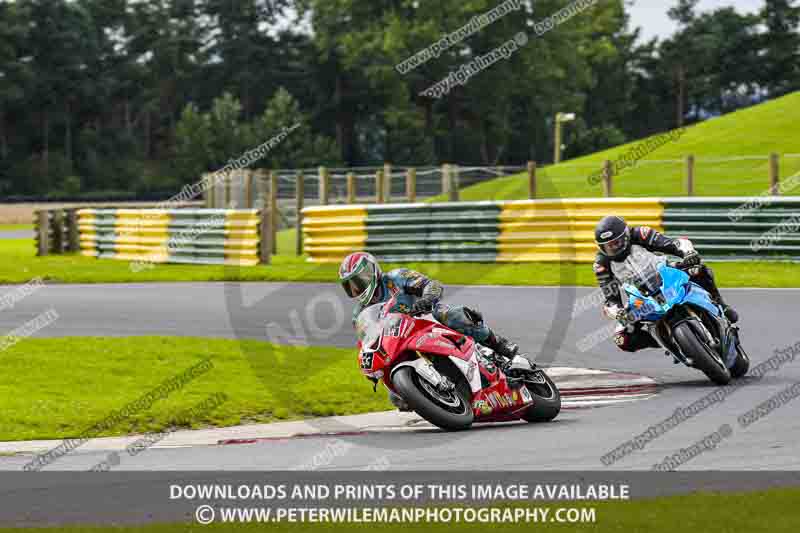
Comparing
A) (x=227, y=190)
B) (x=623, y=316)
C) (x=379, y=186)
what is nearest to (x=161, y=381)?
(x=623, y=316)

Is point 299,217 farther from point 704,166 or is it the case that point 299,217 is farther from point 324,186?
point 704,166

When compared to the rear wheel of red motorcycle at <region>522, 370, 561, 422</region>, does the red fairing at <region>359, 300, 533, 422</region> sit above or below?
above

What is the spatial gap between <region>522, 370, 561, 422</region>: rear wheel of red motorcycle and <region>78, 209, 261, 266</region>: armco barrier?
17285mm

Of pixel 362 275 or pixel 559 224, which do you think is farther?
pixel 559 224

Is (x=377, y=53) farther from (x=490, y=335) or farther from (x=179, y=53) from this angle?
(x=490, y=335)

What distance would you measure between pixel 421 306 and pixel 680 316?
9.82ft

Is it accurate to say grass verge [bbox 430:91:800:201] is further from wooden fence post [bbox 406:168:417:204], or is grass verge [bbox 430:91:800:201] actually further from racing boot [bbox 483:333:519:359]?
racing boot [bbox 483:333:519:359]

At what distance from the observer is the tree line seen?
85.6 metres

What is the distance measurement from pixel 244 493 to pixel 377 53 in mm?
83377

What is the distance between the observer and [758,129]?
4675 centimetres

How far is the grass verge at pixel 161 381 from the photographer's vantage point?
39.0ft

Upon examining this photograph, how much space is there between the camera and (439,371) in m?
10.5

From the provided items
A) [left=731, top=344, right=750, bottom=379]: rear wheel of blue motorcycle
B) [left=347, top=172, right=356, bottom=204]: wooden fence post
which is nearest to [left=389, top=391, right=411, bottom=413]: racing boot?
[left=731, top=344, right=750, bottom=379]: rear wheel of blue motorcycle

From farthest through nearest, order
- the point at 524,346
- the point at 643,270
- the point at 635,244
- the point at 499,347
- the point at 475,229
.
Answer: the point at 475,229 < the point at 524,346 < the point at 635,244 < the point at 643,270 < the point at 499,347
